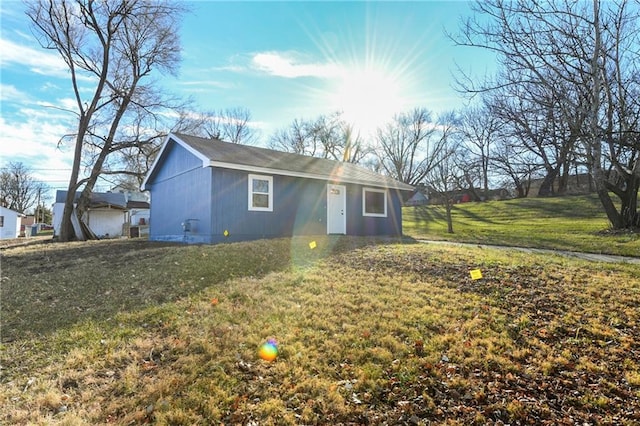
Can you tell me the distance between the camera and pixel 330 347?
4.00 meters

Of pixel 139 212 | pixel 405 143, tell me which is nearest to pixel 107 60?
pixel 139 212

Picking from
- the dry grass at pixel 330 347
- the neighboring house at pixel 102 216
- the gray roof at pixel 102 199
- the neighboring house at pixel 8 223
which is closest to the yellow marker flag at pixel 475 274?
the dry grass at pixel 330 347

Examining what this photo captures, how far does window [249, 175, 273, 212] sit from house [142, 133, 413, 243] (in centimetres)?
3

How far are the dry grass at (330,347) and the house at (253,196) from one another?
4.23 m

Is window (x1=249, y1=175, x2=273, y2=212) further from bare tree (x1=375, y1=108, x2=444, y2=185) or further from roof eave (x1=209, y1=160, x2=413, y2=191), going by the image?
bare tree (x1=375, y1=108, x2=444, y2=185)

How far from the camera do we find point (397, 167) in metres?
46.9

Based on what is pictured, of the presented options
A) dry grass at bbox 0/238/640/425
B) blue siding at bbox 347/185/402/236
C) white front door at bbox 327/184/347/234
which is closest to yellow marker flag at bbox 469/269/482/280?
dry grass at bbox 0/238/640/425

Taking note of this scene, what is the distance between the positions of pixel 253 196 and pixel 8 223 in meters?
36.8

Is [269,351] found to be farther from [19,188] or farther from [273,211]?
[19,188]

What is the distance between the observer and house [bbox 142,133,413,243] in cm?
1103

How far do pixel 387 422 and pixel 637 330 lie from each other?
3.53 m

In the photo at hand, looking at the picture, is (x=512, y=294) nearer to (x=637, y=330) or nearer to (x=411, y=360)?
(x=637, y=330)

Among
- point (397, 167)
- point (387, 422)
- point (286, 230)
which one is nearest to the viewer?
point (387, 422)

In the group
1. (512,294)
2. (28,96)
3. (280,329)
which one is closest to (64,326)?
(280,329)
